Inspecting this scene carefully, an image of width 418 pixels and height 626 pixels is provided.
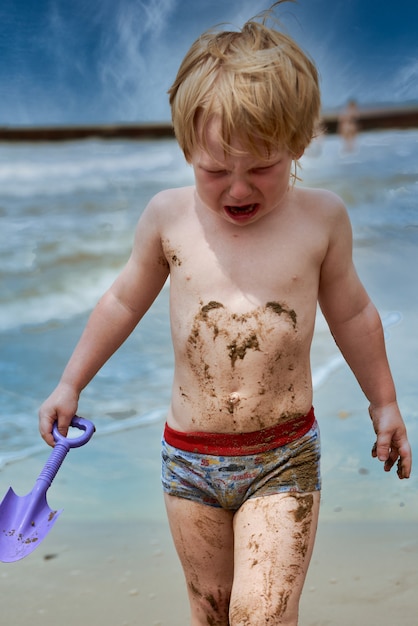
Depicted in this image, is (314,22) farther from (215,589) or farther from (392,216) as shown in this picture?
→ (215,589)

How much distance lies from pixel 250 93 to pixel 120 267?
377 centimetres

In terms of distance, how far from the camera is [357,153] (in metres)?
7.30

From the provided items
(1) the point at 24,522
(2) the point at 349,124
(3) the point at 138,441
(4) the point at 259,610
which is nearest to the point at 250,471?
(4) the point at 259,610

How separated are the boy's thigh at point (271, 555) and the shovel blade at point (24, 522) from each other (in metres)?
0.40

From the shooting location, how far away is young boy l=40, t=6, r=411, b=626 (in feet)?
6.41

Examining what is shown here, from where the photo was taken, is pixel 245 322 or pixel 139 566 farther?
pixel 139 566

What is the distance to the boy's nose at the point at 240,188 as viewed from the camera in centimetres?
195

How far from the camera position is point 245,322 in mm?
2072

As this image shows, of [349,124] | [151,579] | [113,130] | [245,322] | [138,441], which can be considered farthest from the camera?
[113,130]

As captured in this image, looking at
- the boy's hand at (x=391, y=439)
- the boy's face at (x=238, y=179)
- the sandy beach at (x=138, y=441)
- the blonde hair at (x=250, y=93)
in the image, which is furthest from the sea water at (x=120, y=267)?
the blonde hair at (x=250, y=93)

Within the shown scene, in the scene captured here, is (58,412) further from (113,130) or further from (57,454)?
(113,130)

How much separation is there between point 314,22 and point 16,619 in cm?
393

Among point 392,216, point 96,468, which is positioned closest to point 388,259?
point 392,216

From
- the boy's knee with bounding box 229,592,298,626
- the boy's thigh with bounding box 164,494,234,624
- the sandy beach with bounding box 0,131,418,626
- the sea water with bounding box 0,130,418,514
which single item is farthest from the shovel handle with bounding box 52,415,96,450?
the sea water with bounding box 0,130,418,514
